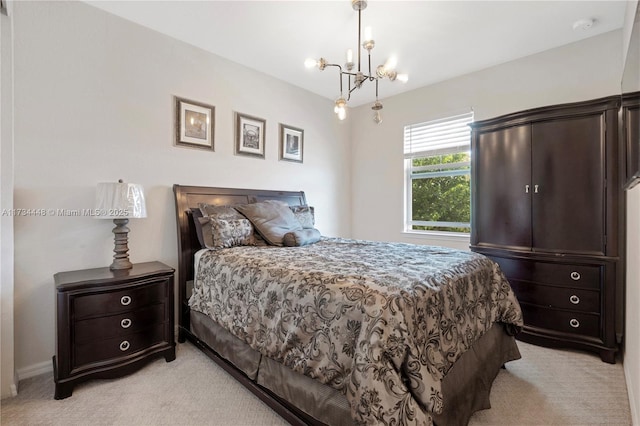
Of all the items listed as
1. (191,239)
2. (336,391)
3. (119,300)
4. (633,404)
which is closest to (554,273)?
(633,404)

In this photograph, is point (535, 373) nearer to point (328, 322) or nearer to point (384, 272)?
point (384, 272)

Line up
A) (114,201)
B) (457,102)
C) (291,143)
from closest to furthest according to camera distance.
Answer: (114,201) → (457,102) → (291,143)

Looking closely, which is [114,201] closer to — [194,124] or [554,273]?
[194,124]

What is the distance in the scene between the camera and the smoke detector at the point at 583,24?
249 cm

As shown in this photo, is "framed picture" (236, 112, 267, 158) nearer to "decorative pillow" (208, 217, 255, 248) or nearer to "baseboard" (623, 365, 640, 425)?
"decorative pillow" (208, 217, 255, 248)

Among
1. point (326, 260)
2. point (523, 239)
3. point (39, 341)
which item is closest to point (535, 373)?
point (523, 239)

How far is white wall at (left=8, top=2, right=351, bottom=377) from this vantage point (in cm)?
205

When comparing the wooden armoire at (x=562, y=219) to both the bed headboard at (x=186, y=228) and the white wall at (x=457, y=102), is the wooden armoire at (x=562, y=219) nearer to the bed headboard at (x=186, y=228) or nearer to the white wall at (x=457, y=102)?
the white wall at (x=457, y=102)

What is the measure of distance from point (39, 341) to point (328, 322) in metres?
2.24

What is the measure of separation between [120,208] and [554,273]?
3.51 meters

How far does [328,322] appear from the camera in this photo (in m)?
1.33

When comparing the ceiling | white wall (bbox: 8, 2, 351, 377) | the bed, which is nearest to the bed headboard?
white wall (bbox: 8, 2, 351, 377)

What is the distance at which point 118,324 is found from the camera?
2.00 metres

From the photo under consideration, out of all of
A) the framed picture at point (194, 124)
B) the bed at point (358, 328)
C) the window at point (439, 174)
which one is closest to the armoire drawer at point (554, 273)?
the bed at point (358, 328)
